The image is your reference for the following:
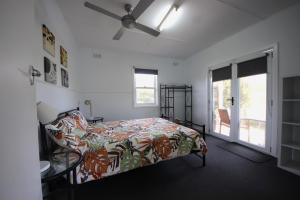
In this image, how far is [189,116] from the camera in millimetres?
5117

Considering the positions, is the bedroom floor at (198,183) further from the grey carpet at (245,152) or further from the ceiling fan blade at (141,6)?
the ceiling fan blade at (141,6)

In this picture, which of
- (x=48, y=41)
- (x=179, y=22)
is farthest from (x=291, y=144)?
(x=48, y=41)

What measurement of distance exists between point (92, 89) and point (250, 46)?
4.10 meters

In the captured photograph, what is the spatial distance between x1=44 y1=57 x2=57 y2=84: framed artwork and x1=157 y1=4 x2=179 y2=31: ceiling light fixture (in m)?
2.05

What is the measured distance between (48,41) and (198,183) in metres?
2.80

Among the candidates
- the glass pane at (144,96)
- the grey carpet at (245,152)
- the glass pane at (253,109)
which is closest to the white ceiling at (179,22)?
the glass pane at (253,109)

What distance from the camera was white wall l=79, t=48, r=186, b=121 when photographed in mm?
3971

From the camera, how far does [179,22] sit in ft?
9.05

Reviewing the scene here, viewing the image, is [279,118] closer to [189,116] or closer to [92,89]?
[189,116]

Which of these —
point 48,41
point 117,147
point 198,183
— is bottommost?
point 198,183

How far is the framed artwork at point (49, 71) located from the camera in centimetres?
173

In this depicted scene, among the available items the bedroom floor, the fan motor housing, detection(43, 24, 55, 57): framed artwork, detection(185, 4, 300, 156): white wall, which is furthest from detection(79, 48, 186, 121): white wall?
the bedroom floor

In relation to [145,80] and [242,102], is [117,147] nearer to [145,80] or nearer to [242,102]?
[242,102]

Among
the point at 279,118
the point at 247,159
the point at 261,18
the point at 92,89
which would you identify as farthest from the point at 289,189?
the point at 92,89
